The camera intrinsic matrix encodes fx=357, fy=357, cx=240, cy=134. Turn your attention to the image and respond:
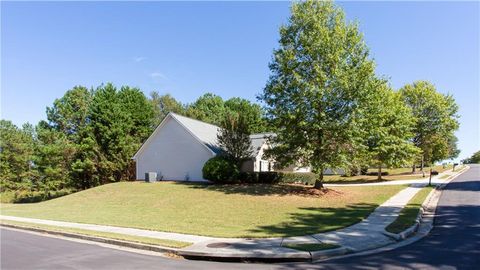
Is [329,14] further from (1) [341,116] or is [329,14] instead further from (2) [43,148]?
(2) [43,148]

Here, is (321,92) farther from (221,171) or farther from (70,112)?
(70,112)

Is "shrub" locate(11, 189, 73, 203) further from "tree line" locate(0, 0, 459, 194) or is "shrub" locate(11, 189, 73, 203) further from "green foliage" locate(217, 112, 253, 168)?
"green foliage" locate(217, 112, 253, 168)

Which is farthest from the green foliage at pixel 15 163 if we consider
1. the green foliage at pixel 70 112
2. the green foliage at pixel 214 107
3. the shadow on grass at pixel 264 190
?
the shadow on grass at pixel 264 190

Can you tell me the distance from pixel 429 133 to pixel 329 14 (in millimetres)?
35204

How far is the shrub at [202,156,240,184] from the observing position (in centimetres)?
2748

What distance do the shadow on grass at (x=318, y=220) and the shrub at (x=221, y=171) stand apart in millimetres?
10215

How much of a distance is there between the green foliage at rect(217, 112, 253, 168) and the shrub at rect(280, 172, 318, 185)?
3.70m

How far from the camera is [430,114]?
5103cm

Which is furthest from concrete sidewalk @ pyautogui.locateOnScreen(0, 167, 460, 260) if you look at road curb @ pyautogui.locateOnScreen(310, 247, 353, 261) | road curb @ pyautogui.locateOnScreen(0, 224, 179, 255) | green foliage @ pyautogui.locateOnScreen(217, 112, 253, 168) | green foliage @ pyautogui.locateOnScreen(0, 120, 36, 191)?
green foliage @ pyautogui.locateOnScreen(0, 120, 36, 191)

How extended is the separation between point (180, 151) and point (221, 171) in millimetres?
6746

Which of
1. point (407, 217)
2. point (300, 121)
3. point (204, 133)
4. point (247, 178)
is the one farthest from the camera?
point (204, 133)

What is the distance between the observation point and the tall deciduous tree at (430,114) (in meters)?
50.5

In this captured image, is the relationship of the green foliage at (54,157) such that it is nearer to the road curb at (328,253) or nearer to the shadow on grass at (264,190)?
the shadow on grass at (264,190)

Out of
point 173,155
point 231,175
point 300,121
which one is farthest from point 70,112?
point 300,121
